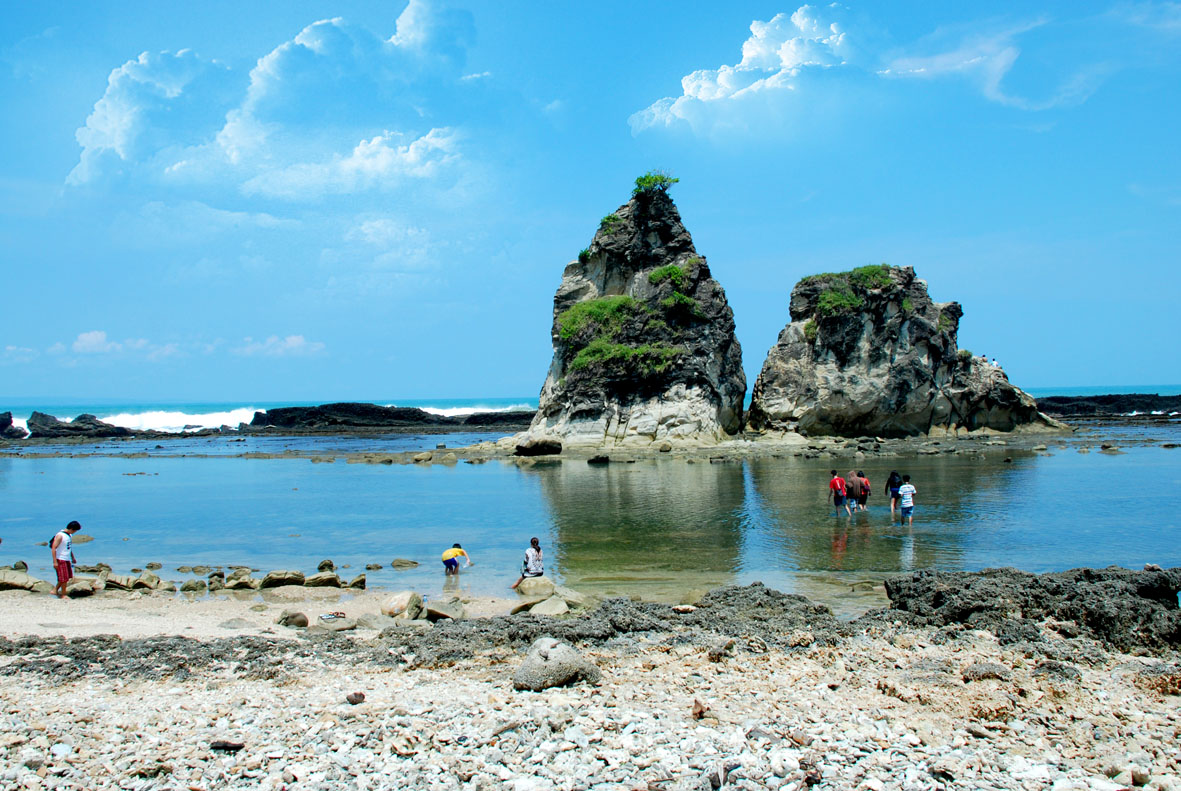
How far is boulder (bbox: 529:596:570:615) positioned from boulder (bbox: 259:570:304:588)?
566 centimetres

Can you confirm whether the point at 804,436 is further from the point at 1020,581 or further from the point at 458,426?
the point at 458,426

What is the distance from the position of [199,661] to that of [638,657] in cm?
532

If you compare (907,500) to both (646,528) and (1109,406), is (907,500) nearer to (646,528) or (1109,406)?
(646,528)

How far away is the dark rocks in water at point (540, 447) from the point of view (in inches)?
1850

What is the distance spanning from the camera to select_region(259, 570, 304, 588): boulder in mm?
15312

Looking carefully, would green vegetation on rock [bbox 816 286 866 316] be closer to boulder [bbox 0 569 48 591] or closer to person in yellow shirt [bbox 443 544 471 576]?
person in yellow shirt [bbox 443 544 471 576]

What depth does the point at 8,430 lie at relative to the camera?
276 ft

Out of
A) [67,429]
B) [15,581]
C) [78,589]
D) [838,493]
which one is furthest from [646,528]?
[67,429]

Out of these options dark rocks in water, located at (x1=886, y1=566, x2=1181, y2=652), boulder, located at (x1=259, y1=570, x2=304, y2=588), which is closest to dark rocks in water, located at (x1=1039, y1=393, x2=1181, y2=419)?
dark rocks in water, located at (x1=886, y1=566, x2=1181, y2=652)

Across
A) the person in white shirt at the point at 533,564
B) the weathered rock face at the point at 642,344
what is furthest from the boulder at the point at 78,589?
the weathered rock face at the point at 642,344

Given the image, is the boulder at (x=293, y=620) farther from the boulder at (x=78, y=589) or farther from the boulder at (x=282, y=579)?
the boulder at (x=78, y=589)

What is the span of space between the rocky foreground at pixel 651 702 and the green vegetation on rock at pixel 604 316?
4131cm

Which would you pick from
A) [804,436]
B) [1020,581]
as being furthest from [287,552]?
[804,436]

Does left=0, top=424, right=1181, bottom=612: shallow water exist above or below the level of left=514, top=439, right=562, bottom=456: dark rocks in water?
below
